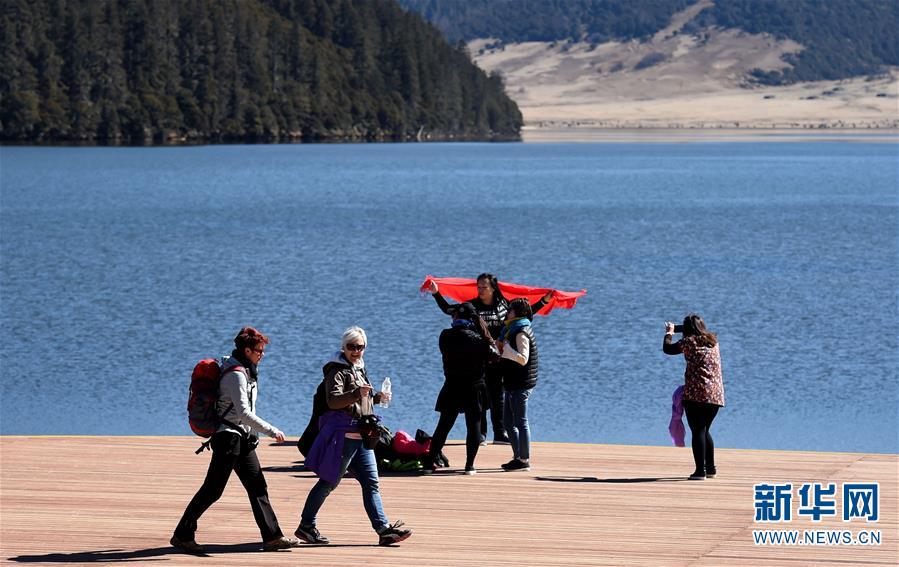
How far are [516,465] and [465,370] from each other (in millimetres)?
1440

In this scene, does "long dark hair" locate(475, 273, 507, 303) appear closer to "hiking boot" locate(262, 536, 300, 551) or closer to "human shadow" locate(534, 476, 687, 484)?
"human shadow" locate(534, 476, 687, 484)

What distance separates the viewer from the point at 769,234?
66.3m

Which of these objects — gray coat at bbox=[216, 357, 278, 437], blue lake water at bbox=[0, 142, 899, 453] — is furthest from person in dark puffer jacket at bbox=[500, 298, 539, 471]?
blue lake water at bbox=[0, 142, 899, 453]

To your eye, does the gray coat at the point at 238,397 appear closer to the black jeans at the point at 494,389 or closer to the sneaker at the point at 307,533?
the sneaker at the point at 307,533

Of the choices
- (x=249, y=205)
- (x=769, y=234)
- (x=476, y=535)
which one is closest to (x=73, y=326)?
(x=476, y=535)

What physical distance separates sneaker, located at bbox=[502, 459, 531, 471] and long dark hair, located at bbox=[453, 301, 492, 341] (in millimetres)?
1577

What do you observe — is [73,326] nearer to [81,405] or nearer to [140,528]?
[81,405]

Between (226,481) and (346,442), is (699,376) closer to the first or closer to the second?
(346,442)

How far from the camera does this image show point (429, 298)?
39.2 meters

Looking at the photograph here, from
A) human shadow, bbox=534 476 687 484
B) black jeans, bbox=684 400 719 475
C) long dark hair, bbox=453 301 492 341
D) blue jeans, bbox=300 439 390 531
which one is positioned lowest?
human shadow, bbox=534 476 687 484

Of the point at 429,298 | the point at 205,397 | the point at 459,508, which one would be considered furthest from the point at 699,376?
the point at 429,298

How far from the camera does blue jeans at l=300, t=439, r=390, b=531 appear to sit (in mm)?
11125

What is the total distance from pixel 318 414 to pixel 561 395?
541 inches

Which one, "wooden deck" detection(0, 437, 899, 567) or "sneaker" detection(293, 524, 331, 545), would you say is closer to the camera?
"wooden deck" detection(0, 437, 899, 567)
